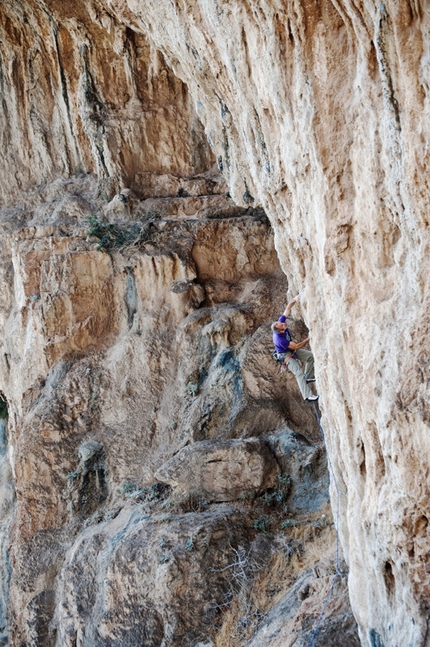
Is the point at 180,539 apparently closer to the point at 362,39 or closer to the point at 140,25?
the point at 362,39

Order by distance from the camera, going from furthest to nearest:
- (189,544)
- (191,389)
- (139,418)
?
1. (139,418)
2. (191,389)
3. (189,544)

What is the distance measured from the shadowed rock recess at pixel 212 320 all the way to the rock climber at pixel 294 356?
784 mm

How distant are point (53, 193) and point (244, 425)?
1046cm

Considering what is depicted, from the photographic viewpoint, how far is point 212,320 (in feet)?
42.2

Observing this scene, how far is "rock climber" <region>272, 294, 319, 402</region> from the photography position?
9.34m

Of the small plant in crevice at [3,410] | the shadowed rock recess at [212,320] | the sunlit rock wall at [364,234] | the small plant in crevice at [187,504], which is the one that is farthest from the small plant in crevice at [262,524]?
the small plant in crevice at [3,410]

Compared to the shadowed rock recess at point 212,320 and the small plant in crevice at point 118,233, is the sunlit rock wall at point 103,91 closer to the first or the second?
the shadowed rock recess at point 212,320

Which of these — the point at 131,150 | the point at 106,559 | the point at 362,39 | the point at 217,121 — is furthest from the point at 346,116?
the point at 131,150

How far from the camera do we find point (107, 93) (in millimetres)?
17266

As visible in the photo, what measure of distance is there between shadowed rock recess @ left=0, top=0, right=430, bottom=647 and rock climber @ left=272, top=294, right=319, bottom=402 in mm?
784

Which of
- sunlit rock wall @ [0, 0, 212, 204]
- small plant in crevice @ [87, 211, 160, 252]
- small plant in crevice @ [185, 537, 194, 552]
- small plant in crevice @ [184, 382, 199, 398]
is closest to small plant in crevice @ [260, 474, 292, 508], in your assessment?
small plant in crevice @ [185, 537, 194, 552]

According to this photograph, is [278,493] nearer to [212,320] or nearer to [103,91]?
[212,320]

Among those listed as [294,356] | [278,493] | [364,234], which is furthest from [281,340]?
[364,234]

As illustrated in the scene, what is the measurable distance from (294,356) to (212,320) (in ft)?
11.5
